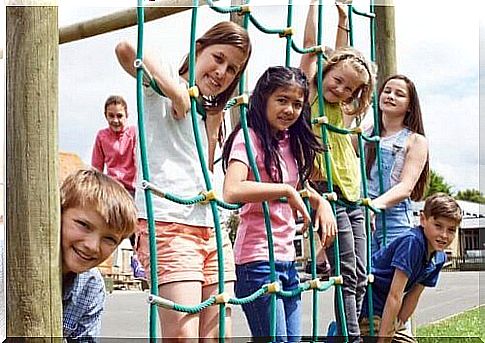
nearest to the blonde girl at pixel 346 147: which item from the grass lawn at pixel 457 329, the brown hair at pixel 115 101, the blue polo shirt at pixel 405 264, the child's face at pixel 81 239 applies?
the blue polo shirt at pixel 405 264

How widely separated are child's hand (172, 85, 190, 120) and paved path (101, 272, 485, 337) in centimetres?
110

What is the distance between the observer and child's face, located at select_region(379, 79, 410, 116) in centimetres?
212

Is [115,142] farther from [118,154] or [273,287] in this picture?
[273,287]

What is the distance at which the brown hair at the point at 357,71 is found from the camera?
1.88m

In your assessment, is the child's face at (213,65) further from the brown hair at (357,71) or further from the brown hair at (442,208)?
the brown hair at (442,208)

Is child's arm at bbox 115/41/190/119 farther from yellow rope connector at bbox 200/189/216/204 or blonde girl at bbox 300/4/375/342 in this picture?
blonde girl at bbox 300/4/375/342

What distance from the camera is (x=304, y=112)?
1726 mm

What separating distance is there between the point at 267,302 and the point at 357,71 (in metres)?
0.54

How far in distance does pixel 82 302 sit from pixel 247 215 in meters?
0.43

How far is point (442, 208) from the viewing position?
2.06 metres

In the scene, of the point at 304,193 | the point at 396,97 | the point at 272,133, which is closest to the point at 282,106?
the point at 272,133

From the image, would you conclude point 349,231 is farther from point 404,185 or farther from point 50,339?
point 50,339

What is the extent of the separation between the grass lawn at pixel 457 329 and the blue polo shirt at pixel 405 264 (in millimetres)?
1279

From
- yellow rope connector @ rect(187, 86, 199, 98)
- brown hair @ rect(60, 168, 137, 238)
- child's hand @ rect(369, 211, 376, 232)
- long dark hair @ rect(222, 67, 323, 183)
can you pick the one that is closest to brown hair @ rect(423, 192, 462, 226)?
child's hand @ rect(369, 211, 376, 232)
